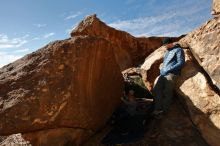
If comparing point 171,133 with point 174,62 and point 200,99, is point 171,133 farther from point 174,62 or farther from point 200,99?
point 174,62

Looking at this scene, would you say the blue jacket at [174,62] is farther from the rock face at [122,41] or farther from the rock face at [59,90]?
the rock face at [122,41]

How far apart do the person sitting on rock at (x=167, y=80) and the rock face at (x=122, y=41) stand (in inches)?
256

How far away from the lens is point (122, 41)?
1698 centimetres

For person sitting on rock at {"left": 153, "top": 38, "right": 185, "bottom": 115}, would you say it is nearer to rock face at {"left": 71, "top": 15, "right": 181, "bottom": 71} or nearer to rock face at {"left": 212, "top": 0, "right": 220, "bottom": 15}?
rock face at {"left": 212, "top": 0, "right": 220, "bottom": 15}

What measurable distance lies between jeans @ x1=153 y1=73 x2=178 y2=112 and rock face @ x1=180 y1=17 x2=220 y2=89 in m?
0.85

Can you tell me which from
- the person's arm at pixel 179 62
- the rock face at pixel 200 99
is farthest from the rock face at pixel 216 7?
the person's arm at pixel 179 62

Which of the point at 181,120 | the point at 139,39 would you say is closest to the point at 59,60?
the point at 181,120

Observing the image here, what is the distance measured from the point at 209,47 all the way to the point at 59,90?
3758 mm

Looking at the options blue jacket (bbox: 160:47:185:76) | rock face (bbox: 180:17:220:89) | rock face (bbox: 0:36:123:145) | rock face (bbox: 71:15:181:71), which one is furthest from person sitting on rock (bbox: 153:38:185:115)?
rock face (bbox: 71:15:181:71)

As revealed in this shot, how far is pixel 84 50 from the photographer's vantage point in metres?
7.84

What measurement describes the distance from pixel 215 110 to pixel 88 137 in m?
2.96

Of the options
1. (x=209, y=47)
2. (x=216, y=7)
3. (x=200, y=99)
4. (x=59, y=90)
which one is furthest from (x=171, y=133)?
(x=216, y=7)

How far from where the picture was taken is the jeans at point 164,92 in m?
8.50

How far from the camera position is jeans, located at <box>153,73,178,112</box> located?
27.9ft
